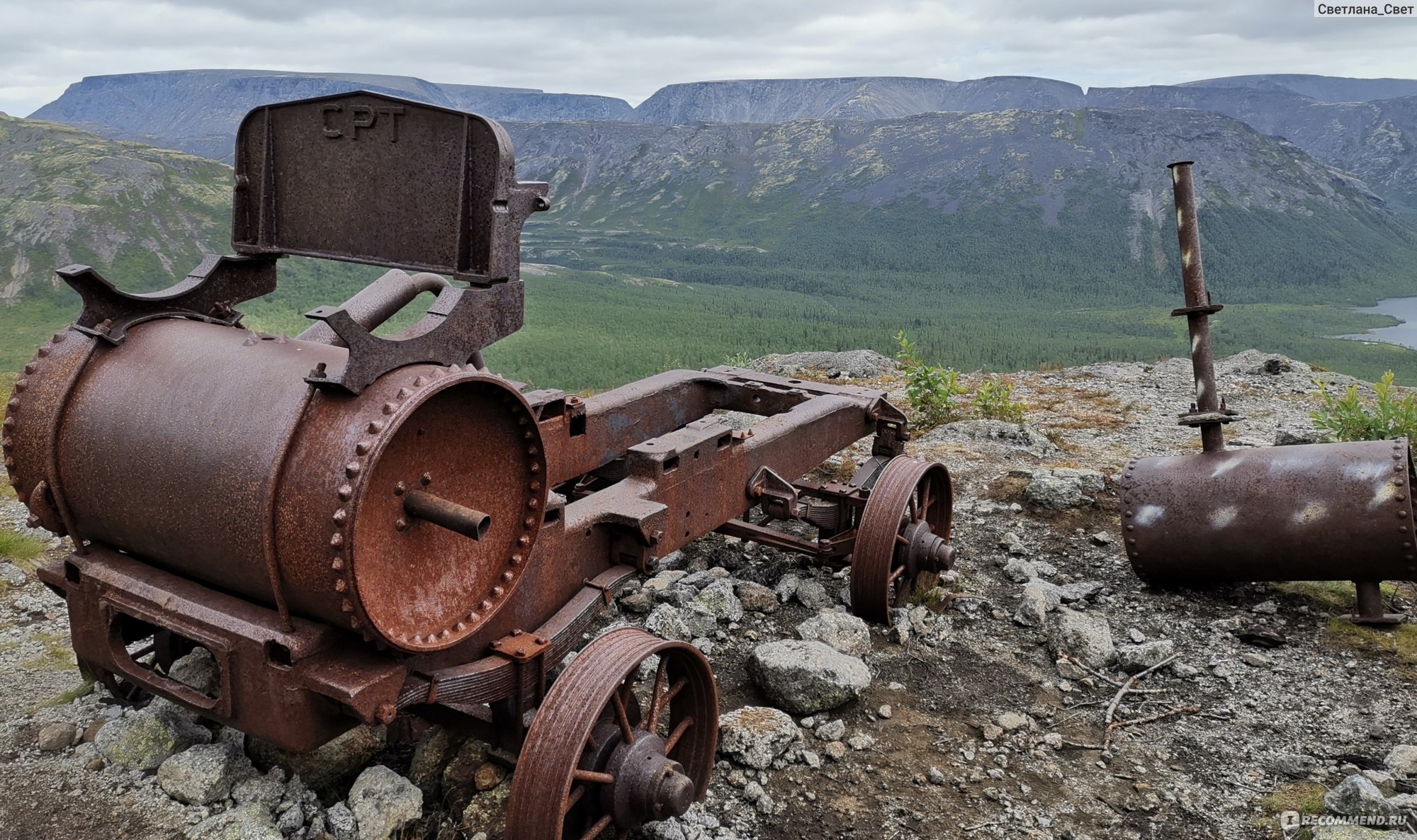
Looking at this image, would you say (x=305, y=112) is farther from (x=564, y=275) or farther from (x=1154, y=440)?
(x=564, y=275)

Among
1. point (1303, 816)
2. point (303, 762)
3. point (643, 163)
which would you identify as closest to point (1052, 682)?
point (1303, 816)

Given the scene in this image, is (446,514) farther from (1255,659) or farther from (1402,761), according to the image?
(1255,659)

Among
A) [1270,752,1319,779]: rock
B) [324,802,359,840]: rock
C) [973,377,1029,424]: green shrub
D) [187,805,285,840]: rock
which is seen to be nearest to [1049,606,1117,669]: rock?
[1270,752,1319,779]: rock

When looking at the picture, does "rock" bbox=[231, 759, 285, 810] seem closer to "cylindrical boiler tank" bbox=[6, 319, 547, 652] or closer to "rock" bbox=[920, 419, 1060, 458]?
"cylindrical boiler tank" bbox=[6, 319, 547, 652]

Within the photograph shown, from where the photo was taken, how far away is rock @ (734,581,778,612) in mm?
5957

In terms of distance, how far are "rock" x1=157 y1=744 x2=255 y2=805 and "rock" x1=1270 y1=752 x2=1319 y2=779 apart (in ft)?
14.7

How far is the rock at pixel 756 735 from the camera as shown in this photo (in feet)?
14.5

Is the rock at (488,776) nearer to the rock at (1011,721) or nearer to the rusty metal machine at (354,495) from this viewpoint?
the rusty metal machine at (354,495)

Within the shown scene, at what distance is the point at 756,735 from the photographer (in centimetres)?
449

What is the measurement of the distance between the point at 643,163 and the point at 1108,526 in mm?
182832

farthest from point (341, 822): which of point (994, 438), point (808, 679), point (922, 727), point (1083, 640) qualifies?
point (994, 438)

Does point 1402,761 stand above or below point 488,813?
below

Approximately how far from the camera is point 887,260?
120750 mm

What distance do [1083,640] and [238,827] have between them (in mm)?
4339
